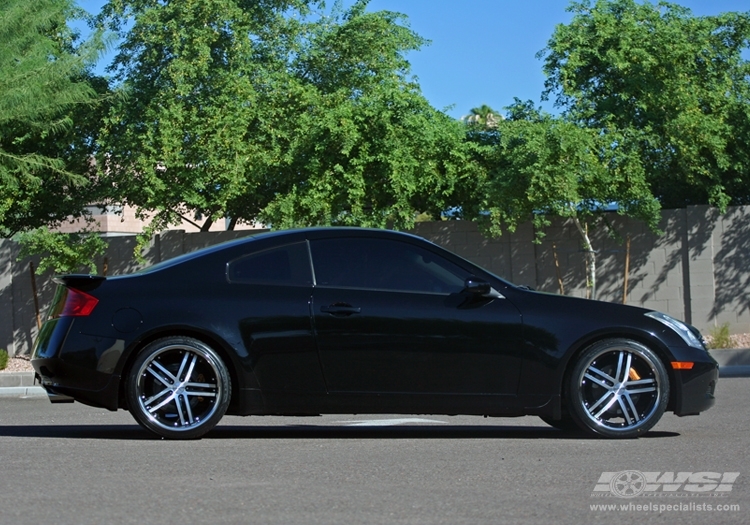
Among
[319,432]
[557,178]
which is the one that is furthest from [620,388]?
[557,178]

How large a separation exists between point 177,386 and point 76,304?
0.92 m

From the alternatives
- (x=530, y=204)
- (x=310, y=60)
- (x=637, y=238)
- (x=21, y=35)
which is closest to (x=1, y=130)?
(x=21, y=35)

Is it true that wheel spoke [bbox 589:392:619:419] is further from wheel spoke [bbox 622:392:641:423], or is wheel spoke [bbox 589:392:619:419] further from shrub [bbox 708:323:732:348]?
shrub [bbox 708:323:732:348]

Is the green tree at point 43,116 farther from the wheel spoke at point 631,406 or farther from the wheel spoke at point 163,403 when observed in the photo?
the wheel spoke at point 631,406

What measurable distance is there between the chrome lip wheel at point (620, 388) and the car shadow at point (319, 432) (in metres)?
0.28

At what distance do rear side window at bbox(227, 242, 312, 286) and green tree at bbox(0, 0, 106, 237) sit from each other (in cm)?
1140

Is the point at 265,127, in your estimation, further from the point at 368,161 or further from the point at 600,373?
the point at 600,373

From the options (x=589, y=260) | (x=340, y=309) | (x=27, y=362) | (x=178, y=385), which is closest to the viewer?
(x=178, y=385)

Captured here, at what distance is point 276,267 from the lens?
778cm

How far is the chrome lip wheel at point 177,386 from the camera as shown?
24.5 feet

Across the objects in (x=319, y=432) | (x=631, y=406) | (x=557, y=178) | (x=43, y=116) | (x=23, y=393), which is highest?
(x=43, y=116)

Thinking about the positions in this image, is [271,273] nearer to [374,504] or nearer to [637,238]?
[374,504]

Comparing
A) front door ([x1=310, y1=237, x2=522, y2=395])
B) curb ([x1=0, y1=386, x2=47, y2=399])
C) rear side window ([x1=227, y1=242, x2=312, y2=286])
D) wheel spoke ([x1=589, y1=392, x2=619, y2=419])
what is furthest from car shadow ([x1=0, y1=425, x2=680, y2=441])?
curb ([x1=0, y1=386, x2=47, y2=399])

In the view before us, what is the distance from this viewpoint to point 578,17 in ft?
63.8
